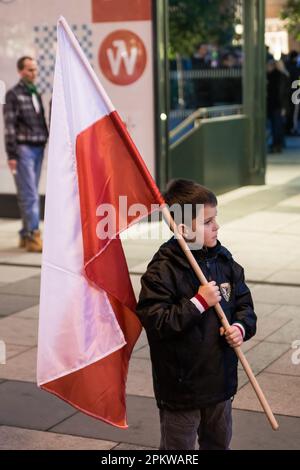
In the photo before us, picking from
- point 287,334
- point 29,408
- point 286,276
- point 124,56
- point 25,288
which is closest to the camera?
point 29,408

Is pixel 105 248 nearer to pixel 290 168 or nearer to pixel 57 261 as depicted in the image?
pixel 57 261

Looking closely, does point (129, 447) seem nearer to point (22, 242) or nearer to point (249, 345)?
point (249, 345)

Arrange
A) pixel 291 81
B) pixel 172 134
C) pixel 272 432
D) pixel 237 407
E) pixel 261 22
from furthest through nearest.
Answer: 1. pixel 291 81
2. pixel 261 22
3. pixel 172 134
4. pixel 237 407
5. pixel 272 432

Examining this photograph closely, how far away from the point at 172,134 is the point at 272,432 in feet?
27.6

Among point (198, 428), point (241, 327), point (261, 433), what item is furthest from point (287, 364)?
point (241, 327)

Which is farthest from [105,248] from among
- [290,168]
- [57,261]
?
[290,168]

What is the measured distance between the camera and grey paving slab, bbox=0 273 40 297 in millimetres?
8367

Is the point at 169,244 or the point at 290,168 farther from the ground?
the point at 169,244

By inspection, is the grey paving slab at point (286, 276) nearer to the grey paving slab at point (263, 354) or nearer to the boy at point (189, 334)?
the grey paving slab at point (263, 354)

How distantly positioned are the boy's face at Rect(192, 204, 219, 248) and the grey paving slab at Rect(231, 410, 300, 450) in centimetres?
129

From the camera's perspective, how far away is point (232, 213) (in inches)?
495

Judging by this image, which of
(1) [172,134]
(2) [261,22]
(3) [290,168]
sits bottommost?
(3) [290,168]

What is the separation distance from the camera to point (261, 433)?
490cm

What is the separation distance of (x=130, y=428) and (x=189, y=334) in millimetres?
1357
